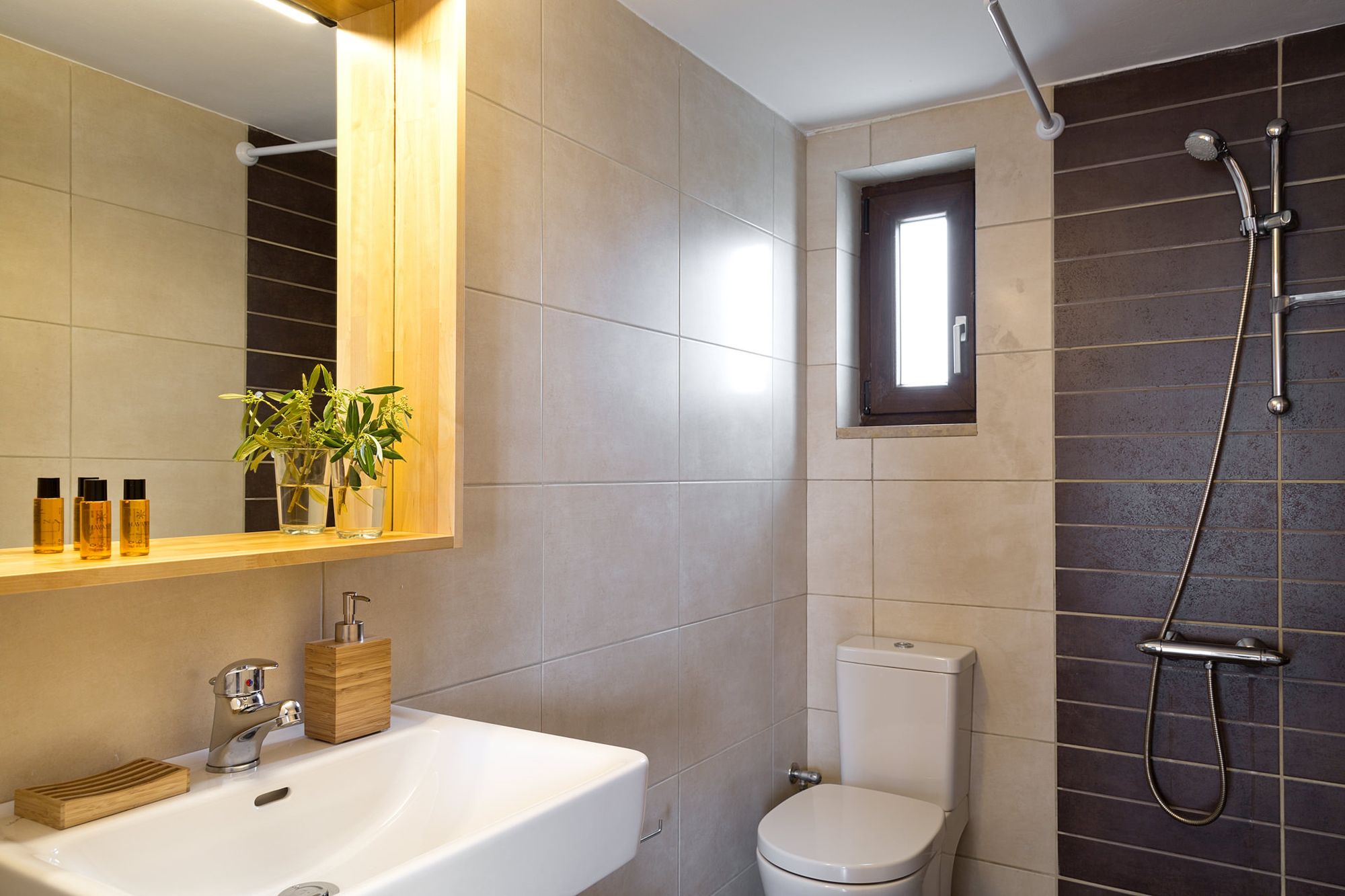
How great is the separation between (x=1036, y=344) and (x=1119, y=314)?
0.70ft

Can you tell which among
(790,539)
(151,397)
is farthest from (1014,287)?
(151,397)

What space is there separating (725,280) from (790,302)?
40 centimetres

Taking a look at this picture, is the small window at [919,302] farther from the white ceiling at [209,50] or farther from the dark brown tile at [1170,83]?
the white ceiling at [209,50]

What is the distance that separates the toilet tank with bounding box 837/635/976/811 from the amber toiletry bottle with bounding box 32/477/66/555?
196 cm

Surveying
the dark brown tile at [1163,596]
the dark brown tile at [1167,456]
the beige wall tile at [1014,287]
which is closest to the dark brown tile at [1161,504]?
the dark brown tile at [1167,456]

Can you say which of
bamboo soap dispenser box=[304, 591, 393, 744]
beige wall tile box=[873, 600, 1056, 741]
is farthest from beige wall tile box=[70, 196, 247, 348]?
beige wall tile box=[873, 600, 1056, 741]

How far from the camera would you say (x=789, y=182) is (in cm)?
271

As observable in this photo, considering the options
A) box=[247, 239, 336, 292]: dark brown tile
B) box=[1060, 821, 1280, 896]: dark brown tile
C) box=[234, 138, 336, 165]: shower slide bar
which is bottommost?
box=[1060, 821, 1280, 896]: dark brown tile

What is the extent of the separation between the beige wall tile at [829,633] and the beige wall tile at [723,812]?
273 millimetres

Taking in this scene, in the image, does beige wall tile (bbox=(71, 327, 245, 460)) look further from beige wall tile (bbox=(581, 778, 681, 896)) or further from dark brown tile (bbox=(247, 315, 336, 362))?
beige wall tile (bbox=(581, 778, 681, 896))

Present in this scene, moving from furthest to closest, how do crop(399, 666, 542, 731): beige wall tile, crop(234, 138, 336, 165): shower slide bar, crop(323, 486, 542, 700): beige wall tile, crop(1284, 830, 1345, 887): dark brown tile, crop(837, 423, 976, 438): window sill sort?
crop(837, 423, 976, 438): window sill, crop(1284, 830, 1345, 887): dark brown tile, crop(399, 666, 542, 731): beige wall tile, crop(323, 486, 542, 700): beige wall tile, crop(234, 138, 336, 165): shower slide bar

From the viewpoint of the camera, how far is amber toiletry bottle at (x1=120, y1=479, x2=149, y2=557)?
104 cm

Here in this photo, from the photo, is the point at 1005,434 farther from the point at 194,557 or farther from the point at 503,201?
the point at 194,557

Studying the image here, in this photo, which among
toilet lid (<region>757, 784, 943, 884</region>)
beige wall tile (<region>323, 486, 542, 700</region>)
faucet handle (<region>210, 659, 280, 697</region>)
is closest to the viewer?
faucet handle (<region>210, 659, 280, 697</region>)
